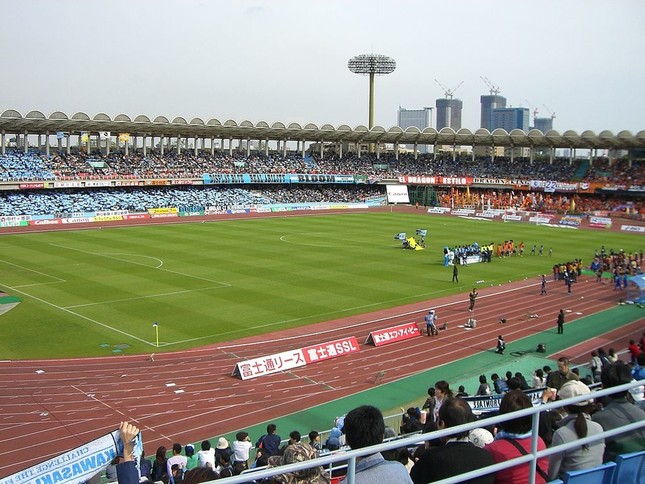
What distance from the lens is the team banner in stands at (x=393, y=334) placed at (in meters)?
26.8

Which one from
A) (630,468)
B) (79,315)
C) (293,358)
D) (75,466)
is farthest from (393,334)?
(630,468)

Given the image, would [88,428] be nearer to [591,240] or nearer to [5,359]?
[5,359]

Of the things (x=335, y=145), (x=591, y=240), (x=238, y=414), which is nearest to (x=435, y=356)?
(x=238, y=414)

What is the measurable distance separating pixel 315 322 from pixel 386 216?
2076 inches

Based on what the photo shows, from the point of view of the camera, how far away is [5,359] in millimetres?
24141

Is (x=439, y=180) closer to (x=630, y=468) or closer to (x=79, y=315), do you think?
(x=79, y=315)

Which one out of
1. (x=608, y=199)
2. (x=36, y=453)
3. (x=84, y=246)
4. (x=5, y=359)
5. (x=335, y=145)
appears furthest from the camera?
(x=335, y=145)

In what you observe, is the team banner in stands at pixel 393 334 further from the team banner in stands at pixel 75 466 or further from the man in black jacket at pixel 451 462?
the man in black jacket at pixel 451 462

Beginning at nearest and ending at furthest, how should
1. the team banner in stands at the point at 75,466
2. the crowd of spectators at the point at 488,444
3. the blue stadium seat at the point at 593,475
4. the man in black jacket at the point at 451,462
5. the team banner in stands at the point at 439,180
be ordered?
the crowd of spectators at the point at 488,444 < the man in black jacket at the point at 451,462 < the blue stadium seat at the point at 593,475 < the team banner in stands at the point at 75,466 < the team banner in stands at the point at 439,180

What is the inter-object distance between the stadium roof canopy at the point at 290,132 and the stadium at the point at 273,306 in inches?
17.4

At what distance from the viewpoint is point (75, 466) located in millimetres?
10078

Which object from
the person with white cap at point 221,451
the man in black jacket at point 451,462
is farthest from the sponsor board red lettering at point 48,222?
the man in black jacket at point 451,462

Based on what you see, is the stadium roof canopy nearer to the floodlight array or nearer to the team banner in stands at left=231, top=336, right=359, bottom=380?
the floodlight array

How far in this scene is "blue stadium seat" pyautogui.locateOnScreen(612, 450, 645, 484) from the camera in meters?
5.48
